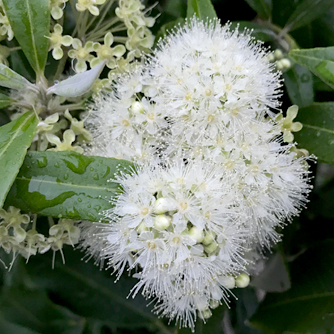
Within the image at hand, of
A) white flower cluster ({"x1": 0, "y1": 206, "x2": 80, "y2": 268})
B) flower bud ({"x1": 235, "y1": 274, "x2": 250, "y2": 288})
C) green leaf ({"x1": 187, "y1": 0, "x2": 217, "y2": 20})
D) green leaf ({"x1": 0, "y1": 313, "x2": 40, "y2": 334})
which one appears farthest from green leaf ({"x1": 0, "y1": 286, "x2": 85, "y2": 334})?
green leaf ({"x1": 187, "y1": 0, "x2": 217, "y2": 20})

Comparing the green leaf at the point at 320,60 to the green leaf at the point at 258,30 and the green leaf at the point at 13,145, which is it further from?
the green leaf at the point at 13,145

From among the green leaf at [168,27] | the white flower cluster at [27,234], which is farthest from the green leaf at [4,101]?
the green leaf at [168,27]

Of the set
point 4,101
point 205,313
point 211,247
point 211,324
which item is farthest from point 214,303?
point 4,101

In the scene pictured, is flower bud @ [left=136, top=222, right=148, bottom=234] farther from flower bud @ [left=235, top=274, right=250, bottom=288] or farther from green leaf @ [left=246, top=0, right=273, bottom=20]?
green leaf @ [left=246, top=0, right=273, bottom=20]

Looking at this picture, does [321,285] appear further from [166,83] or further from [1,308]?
[1,308]

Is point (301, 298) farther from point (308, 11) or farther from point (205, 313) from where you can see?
point (308, 11)
